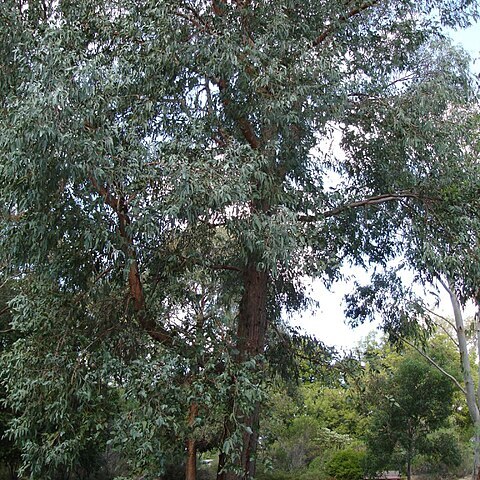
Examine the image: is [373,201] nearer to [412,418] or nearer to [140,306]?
[140,306]

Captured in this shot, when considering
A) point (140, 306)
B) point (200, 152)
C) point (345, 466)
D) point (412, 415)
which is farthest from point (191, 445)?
point (345, 466)

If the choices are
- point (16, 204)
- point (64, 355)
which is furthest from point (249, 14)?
point (64, 355)

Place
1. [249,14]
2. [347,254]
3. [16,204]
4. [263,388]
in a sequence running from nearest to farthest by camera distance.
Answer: [16,204] < [263,388] < [249,14] < [347,254]

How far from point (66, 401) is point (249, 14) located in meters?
3.60

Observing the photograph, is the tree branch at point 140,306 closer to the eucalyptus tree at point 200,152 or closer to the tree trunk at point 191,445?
the eucalyptus tree at point 200,152

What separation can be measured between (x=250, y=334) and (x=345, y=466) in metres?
8.32

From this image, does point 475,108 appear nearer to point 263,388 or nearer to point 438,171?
point 438,171

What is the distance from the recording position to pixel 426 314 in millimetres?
7027

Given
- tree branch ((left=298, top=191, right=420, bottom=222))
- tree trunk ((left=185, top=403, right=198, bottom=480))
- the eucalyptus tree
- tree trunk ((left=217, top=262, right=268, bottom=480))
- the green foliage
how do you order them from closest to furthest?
1. the eucalyptus tree
2. tree trunk ((left=185, top=403, right=198, bottom=480))
3. tree trunk ((left=217, top=262, right=268, bottom=480))
4. tree branch ((left=298, top=191, right=420, bottom=222))
5. the green foliage

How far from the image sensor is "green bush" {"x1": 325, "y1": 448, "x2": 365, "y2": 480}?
12.6 metres

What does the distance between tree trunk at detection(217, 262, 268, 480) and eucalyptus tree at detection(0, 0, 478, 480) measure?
2cm

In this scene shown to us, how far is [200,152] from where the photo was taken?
15.3 feet

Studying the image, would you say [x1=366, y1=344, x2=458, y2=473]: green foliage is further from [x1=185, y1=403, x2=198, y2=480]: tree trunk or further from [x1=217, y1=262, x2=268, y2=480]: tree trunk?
[x1=217, y1=262, x2=268, y2=480]: tree trunk

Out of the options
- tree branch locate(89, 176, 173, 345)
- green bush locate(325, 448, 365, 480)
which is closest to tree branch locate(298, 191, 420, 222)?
tree branch locate(89, 176, 173, 345)
